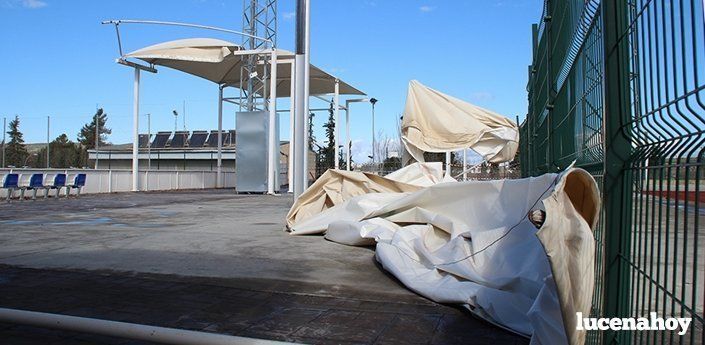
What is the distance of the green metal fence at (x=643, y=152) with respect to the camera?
5.75ft

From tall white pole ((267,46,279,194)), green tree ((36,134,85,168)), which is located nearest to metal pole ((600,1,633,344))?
tall white pole ((267,46,279,194))

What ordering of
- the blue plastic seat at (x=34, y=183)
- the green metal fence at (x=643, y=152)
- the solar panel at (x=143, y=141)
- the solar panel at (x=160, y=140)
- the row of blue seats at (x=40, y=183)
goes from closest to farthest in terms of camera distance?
1. the green metal fence at (x=643, y=152)
2. the row of blue seats at (x=40, y=183)
3. the blue plastic seat at (x=34, y=183)
4. the solar panel at (x=143, y=141)
5. the solar panel at (x=160, y=140)

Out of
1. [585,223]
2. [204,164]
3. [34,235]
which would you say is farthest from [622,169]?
[204,164]

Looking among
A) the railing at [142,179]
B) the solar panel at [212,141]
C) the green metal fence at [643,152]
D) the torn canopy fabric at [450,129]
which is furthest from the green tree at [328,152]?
the green metal fence at [643,152]

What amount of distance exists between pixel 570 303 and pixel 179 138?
65.5 m

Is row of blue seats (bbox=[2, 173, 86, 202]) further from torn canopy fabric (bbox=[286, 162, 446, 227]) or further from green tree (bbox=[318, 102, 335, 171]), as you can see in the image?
green tree (bbox=[318, 102, 335, 171])

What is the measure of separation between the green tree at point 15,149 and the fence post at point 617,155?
73096 mm

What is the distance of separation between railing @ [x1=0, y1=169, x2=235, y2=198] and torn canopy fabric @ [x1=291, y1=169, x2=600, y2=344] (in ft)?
57.7

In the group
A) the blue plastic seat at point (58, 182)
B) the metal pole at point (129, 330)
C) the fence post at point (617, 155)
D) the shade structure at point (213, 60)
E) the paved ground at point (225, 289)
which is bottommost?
the paved ground at point (225, 289)

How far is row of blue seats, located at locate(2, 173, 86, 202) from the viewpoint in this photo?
1877 cm

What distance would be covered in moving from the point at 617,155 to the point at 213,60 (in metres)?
24.1

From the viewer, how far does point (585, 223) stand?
90.4 inches

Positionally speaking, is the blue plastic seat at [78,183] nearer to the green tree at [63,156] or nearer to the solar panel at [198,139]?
the solar panel at [198,139]

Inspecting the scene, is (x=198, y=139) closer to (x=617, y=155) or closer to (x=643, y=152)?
(x=617, y=155)
